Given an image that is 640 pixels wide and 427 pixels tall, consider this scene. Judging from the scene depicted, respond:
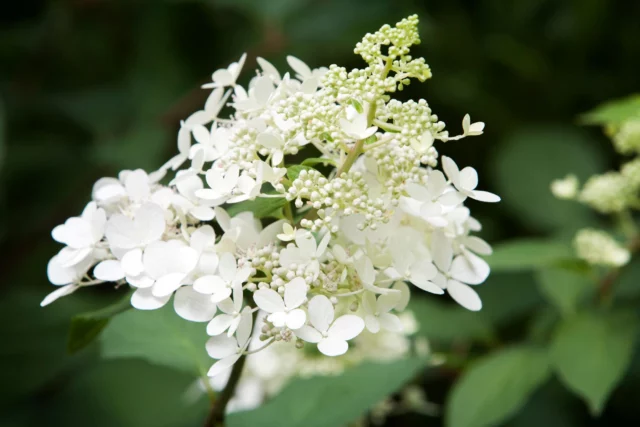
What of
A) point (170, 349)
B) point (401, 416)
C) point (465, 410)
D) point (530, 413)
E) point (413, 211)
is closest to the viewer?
point (413, 211)

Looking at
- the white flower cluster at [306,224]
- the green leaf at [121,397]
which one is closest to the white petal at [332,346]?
the white flower cluster at [306,224]

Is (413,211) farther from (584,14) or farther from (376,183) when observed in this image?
(584,14)

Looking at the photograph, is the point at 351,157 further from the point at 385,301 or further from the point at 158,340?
the point at 158,340

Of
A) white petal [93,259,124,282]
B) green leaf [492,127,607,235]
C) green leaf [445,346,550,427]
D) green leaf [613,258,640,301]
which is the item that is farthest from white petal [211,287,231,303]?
green leaf [492,127,607,235]

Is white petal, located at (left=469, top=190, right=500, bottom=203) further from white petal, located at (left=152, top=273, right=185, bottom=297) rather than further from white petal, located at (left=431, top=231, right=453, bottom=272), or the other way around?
white petal, located at (left=152, top=273, right=185, bottom=297)

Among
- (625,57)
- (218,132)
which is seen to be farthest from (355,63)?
(218,132)
